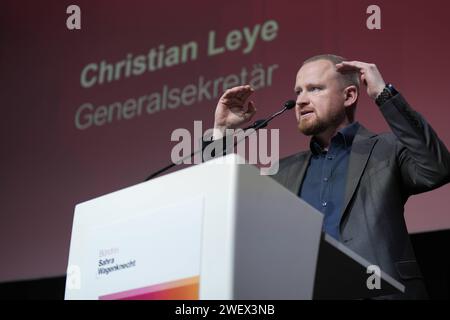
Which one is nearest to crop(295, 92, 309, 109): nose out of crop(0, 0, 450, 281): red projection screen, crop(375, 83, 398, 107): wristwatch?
crop(375, 83, 398, 107): wristwatch

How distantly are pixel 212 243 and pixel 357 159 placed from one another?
3.39 feet

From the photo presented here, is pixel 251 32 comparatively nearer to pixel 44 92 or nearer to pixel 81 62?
pixel 81 62

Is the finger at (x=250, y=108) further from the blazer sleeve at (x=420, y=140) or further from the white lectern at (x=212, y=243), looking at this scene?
the white lectern at (x=212, y=243)

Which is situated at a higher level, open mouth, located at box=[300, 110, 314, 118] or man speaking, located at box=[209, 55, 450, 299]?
open mouth, located at box=[300, 110, 314, 118]

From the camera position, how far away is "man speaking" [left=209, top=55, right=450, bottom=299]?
6.21 feet

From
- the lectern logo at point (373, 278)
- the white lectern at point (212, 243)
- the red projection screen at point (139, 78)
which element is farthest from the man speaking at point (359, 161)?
the red projection screen at point (139, 78)

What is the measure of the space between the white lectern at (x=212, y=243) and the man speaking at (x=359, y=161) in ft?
1.46

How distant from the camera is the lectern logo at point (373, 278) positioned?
149cm

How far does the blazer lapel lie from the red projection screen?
69 centimetres

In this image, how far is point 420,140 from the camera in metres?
1.90

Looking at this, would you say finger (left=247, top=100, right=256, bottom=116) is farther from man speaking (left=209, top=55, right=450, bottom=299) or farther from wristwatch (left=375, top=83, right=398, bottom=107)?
wristwatch (left=375, top=83, right=398, bottom=107)

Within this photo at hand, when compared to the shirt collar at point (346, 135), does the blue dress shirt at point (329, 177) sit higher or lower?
lower

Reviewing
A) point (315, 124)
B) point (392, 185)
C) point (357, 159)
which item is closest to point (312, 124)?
point (315, 124)

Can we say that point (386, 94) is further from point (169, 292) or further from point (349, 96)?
point (169, 292)
